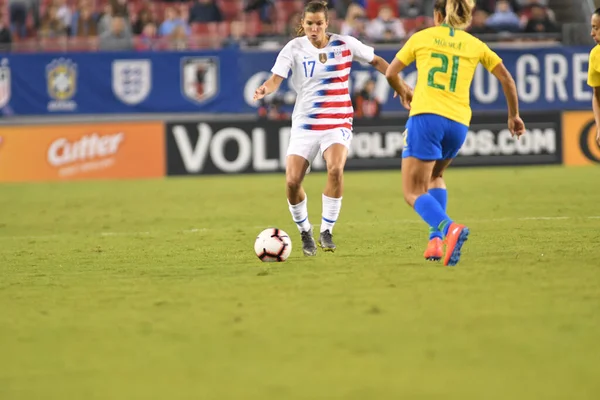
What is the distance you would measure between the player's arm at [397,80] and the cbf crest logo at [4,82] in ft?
46.7

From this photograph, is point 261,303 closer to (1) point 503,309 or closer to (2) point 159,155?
(1) point 503,309

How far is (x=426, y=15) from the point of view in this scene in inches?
923

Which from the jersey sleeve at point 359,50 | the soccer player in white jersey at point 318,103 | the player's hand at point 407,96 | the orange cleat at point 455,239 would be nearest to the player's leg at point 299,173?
the soccer player in white jersey at point 318,103

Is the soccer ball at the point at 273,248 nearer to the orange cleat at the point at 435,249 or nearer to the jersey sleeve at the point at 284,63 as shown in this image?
the orange cleat at the point at 435,249

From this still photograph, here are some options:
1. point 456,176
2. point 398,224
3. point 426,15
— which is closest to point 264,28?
point 426,15

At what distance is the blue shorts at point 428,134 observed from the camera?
792 centimetres

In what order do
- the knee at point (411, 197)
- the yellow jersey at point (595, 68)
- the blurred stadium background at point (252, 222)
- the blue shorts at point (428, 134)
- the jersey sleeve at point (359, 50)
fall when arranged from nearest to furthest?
the blurred stadium background at point (252, 222) → the blue shorts at point (428, 134) → the knee at point (411, 197) → the jersey sleeve at point (359, 50) → the yellow jersey at point (595, 68)

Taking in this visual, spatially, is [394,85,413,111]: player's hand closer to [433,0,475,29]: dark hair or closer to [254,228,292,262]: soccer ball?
[433,0,475,29]: dark hair

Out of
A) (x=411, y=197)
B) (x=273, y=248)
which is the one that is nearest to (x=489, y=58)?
(x=411, y=197)

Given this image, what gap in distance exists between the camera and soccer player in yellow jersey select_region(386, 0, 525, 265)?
7863 mm

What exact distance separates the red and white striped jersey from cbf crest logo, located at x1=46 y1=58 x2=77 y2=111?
12998 mm

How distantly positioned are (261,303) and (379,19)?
653 inches

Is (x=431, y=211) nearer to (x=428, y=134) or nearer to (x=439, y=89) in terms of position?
(x=428, y=134)

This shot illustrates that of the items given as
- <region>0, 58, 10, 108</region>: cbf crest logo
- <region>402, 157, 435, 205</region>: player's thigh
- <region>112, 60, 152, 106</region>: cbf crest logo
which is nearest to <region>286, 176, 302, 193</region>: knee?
<region>402, 157, 435, 205</region>: player's thigh
